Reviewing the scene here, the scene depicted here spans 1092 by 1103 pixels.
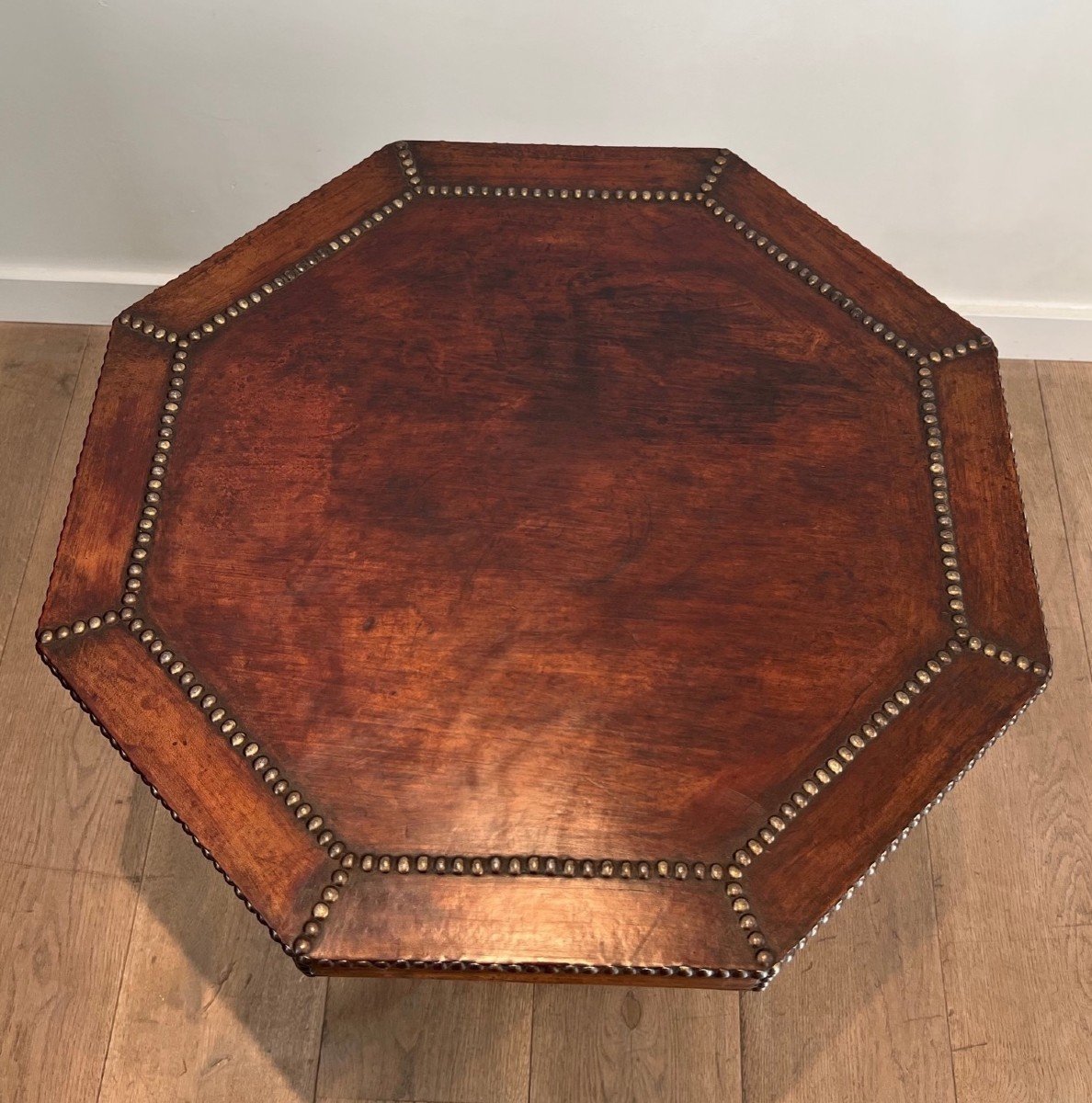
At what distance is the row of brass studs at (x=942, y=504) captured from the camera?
0.95 meters

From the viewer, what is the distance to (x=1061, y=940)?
1336 mm

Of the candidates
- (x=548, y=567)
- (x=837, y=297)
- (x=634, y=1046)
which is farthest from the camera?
(x=634, y=1046)

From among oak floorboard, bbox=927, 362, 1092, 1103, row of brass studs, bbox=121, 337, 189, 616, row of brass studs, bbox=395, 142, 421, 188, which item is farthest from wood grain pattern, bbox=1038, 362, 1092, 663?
row of brass studs, bbox=121, 337, 189, 616

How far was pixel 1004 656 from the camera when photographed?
930mm

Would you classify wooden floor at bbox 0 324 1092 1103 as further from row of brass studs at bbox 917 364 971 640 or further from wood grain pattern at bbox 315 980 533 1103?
row of brass studs at bbox 917 364 971 640

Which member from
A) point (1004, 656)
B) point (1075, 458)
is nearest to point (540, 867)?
point (1004, 656)

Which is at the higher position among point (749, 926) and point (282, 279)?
point (282, 279)

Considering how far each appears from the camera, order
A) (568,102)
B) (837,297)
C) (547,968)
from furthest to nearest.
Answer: (568,102), (837,297), (547,968)

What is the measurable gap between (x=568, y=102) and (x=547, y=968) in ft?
3.34

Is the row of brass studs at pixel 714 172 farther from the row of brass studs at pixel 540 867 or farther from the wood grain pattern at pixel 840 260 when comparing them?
the row of brass studs at pixel 540 867

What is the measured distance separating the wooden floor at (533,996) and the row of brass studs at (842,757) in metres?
0.52

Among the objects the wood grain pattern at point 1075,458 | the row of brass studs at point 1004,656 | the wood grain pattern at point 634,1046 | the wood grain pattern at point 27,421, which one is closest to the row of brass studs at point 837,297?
the row of brass studs at point 1004,656

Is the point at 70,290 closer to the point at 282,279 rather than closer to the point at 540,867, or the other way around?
the point at 282,279

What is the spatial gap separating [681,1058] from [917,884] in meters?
0.35
